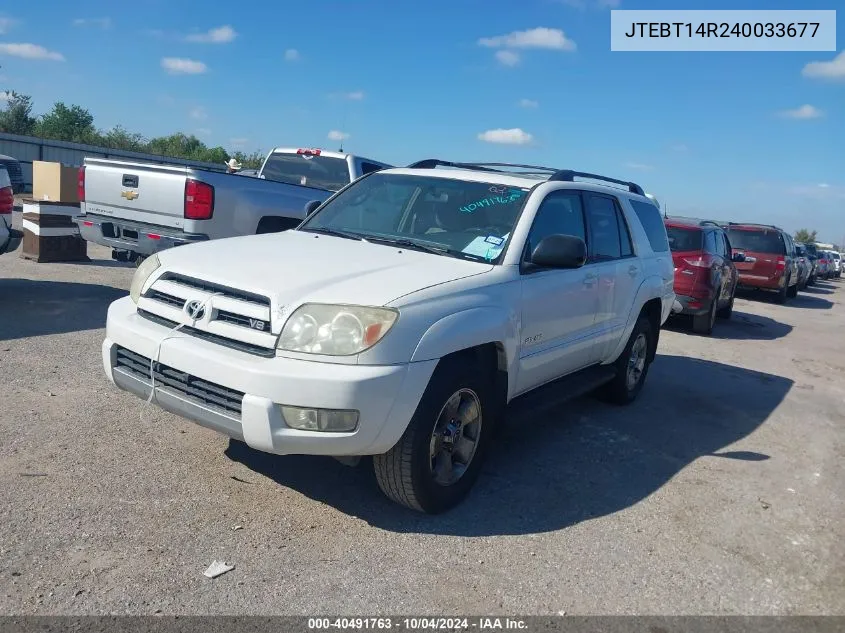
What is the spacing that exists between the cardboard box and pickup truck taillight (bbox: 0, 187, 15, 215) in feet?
13.5

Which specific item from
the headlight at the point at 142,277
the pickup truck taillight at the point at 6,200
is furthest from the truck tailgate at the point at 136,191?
the headlight at the point at 142,277

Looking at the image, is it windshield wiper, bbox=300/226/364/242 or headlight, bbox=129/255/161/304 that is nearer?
headlight, bbox=129/255/161/304

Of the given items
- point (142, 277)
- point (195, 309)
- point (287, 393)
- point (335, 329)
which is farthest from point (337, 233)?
point (287, 393)

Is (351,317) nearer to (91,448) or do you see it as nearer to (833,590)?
(91,448)

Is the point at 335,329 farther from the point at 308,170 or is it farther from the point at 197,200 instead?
the point at 308,170

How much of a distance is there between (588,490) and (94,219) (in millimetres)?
6664

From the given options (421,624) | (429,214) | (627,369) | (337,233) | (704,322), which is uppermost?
(429,214)

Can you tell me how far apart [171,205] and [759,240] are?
14.9 metres

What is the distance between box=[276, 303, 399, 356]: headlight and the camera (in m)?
3.38

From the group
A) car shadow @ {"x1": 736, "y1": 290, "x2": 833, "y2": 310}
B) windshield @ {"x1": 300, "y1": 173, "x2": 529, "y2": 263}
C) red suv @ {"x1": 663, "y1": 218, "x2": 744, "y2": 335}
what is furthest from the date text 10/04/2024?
car shadow @ {"x1": 736, "y1": 290, "x2": 833, "y2": 310}

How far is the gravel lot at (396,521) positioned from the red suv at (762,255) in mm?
12494

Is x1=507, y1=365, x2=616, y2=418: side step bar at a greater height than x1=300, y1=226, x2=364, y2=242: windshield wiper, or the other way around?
x1=300, y1=226, x2=364, y2=242: windshield wiper

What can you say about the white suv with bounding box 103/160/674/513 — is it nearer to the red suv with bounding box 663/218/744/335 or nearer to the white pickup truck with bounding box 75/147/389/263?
the white pickup truck with bounding box 75/147/389/263

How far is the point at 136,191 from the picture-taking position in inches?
322
